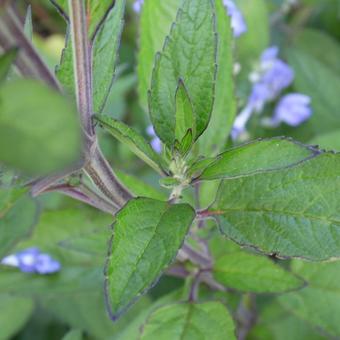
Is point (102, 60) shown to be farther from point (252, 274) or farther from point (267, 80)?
point (267, 80)

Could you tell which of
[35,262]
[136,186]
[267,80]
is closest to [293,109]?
[267,80]

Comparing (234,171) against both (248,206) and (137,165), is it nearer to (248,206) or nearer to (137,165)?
(248,206)

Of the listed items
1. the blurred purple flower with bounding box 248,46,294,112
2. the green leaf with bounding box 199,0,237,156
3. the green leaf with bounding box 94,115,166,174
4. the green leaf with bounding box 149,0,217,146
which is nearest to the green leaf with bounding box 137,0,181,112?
the green leaf with bounding box 199,0,237,156

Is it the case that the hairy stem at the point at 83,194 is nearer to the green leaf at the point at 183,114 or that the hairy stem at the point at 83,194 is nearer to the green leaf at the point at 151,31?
the green leaf at the point at 183,114

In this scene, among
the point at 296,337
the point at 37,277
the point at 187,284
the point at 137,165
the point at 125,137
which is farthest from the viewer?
the point at 137,165

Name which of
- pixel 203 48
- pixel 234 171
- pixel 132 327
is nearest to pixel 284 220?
pixel 234 171
